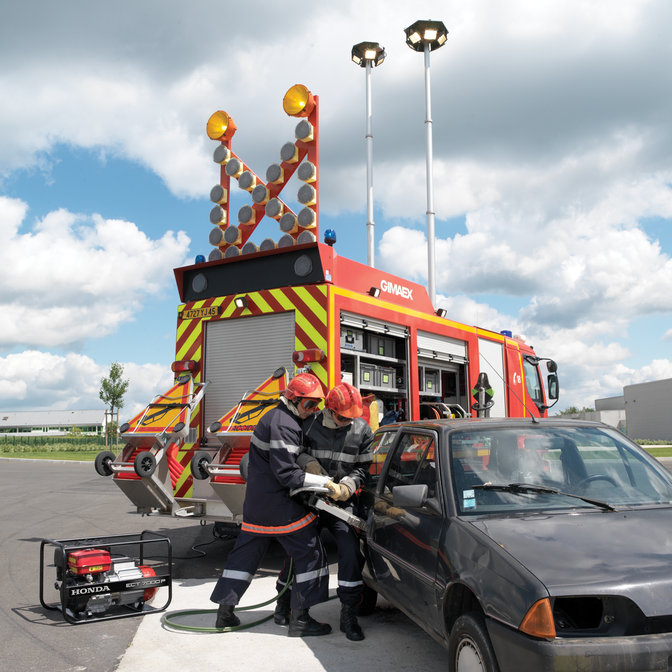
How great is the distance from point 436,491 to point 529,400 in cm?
806

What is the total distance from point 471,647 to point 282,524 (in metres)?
1.95

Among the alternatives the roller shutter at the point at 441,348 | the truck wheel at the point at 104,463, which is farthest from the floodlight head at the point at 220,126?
the truck wheel at the point at 104,463

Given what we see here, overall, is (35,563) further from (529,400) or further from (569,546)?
(529,400)

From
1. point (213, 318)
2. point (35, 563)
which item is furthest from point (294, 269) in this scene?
point (35, 563)

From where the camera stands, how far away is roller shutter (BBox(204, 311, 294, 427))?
7238mm

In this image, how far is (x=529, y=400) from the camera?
36.9 feet

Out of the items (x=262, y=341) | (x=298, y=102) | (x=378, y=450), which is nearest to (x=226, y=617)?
(x=378, y=450)

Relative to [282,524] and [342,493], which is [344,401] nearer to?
[342,493]

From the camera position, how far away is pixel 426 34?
18.0 metres

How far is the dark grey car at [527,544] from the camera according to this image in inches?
105

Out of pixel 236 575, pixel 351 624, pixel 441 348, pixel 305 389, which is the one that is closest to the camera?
pixel 351 624

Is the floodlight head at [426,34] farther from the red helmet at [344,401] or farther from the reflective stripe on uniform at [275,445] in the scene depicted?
the reflective stripe on uniform at [275,445]

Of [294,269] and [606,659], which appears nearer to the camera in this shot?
[606,659]

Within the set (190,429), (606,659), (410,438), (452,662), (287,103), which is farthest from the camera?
(287,103)
